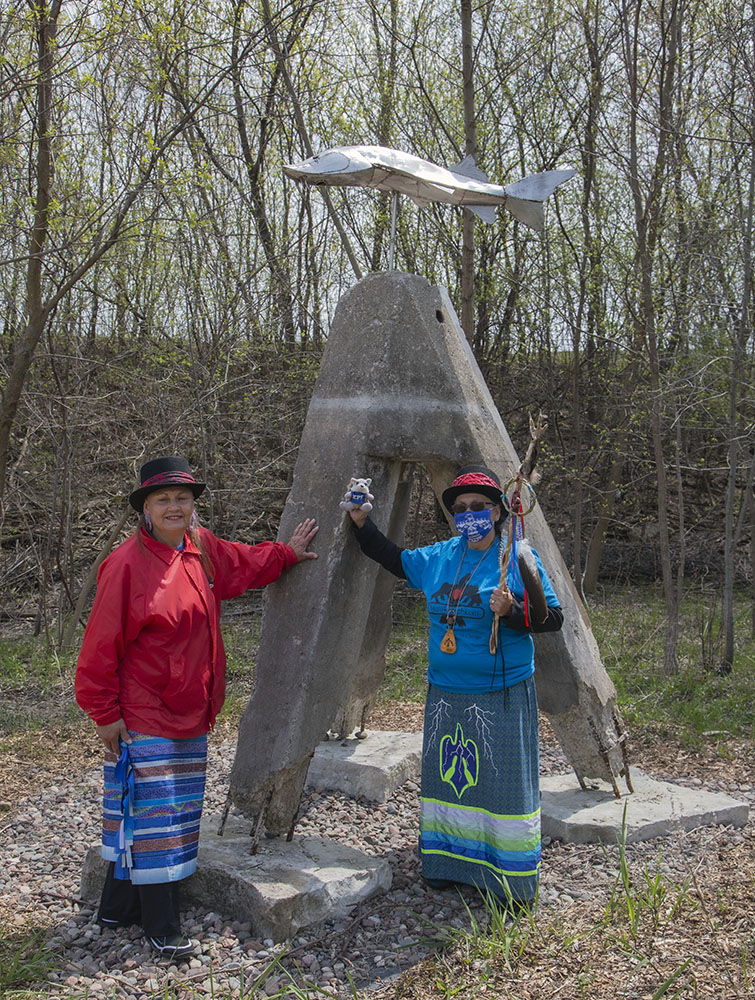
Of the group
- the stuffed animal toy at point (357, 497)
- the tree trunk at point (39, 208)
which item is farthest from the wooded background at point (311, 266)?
the stuffed animal toy at point (357, 497)

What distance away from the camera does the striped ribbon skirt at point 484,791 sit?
11.3 feet

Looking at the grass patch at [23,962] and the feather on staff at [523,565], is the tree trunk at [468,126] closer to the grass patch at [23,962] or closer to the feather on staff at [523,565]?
the feather on staff at [523,565]

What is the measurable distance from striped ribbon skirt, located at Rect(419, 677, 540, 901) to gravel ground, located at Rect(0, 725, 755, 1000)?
18cm

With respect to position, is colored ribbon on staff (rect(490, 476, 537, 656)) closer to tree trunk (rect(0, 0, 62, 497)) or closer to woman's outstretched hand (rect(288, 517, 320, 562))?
woman's outstretched hand (rect(288, 517, 320, 562))

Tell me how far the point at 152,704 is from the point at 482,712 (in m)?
1.27

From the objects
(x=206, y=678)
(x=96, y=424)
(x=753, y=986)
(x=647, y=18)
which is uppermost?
(x=647, y=18)

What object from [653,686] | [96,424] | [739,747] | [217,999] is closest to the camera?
[217,999]

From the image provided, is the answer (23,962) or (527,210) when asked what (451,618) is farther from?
(527,210)

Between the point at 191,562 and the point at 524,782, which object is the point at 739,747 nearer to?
the point at 524,782

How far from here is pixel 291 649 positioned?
3807 mm

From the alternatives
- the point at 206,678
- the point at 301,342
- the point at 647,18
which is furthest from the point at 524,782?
the point at 647,18

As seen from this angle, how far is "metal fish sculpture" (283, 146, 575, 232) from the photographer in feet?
13.1

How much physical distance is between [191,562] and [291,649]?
2.08 feet

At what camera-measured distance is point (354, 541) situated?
3.92 meters
